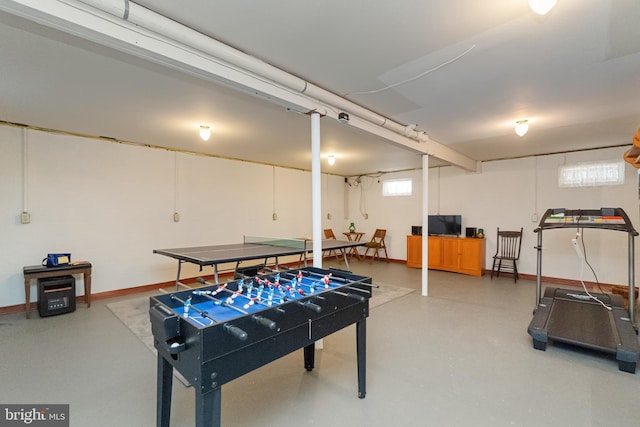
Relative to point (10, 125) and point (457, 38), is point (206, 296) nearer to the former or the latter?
point (457, 38)

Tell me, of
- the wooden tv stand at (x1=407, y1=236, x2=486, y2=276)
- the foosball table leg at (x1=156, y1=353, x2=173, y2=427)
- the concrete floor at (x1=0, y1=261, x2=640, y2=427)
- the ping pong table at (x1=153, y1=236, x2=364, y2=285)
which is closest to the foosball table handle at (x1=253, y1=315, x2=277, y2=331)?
the foosball table leg at (x1=156, y1=353, x2=173, y2=427)

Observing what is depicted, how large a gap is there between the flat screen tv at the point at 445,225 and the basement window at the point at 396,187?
1.08 meters

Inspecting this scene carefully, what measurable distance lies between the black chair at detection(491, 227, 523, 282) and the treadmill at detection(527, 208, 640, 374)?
2100 mm

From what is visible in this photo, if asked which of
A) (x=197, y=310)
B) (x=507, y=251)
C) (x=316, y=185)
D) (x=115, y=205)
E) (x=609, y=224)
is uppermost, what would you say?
(x=316, y=185)

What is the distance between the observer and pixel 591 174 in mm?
5367

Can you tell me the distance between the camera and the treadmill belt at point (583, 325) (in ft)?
8.95

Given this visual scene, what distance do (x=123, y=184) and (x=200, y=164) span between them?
4.54 feet

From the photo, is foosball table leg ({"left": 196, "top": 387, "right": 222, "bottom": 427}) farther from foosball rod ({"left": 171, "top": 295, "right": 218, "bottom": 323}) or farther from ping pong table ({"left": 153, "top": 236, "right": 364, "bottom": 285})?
ping pong table ({"left": 153, "top": 236, "right": 364, "bottom": 285})

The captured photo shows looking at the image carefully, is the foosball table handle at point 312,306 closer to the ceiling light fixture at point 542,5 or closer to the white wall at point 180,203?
the ceiling light fixture at point 542,5

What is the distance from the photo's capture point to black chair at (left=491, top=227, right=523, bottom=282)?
6.03 meters

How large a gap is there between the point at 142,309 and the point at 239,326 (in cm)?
346

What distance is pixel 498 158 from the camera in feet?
20.9

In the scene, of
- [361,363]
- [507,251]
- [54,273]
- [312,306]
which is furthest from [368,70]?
[507,251]

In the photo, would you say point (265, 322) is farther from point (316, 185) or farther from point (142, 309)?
point (142, 309)
